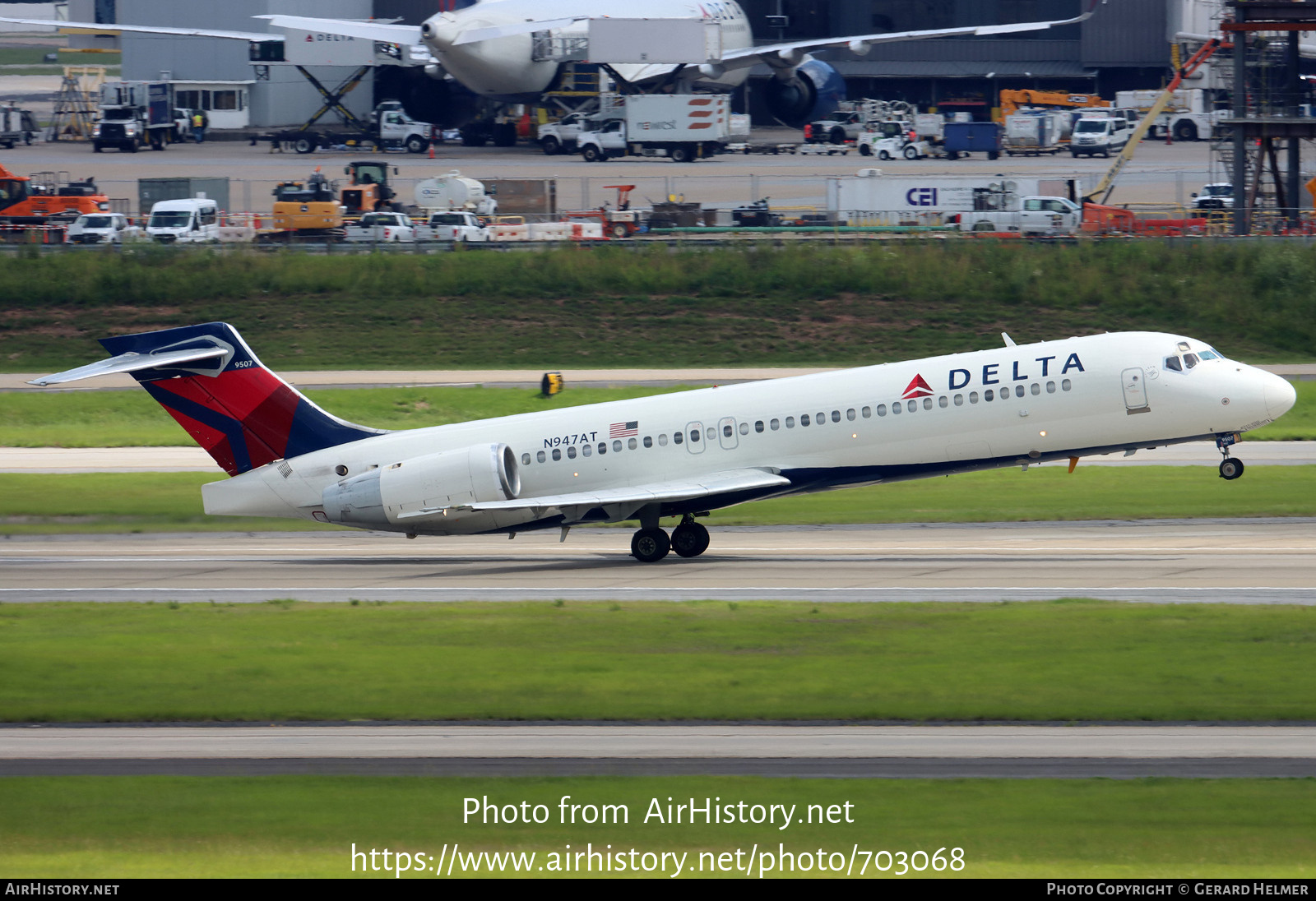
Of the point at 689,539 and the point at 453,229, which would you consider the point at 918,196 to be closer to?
the point at 453,229

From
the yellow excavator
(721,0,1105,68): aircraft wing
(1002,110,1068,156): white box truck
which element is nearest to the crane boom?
(1002,110,1068,156): white box truck

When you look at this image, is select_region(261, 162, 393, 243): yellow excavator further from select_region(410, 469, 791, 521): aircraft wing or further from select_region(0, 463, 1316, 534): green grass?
select_region(410, 469, 791, 521): aircraft wing

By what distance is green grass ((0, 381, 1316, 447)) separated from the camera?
5356 cm

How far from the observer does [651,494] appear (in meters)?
33.7

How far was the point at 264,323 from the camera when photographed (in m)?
69.8

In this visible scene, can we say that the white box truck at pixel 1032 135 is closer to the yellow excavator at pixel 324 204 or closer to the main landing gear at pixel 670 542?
the yellow excavator at pixel 324 204

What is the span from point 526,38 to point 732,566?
8395 centimetres

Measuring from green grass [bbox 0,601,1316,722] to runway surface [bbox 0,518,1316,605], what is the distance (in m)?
2.10

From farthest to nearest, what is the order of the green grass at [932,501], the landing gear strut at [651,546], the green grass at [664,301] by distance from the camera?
the green grass at [664,301] → the green grass at [932,501] → the landing gear strut at [651,546]

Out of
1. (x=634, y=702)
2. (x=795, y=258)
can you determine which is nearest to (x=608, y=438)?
(x=634, y=702)

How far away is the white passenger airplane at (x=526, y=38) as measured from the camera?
106 m

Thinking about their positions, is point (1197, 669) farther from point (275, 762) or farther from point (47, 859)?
point (47, 859)

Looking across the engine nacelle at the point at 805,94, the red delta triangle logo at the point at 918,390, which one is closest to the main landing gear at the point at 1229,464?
the red delta triangle logo at the point at 918,390

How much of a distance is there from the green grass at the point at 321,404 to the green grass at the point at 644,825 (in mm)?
35645
